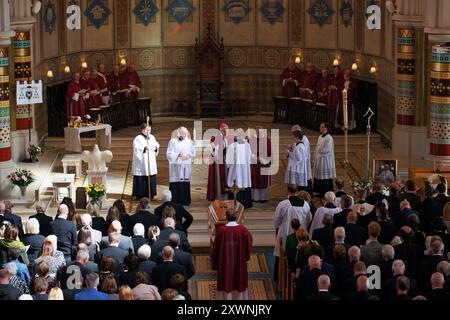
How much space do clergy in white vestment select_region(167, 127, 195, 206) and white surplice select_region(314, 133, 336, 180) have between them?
8.54ft

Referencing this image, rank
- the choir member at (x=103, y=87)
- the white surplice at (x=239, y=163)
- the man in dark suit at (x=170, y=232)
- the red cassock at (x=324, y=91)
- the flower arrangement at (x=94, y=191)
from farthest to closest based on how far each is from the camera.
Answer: the choir member at (x=103, y=87)
the red cassock at (x=324, y=91)
the white surplice at (x=239, y=163)
the flower arrangement at (x=94, y=191)
the man in dark suit at (x=170, y=232)

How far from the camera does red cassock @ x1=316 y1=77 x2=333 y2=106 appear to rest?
28.8 m

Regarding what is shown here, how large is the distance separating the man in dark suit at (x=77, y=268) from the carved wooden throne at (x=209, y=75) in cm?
→ 1703

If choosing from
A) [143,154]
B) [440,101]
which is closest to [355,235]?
[143,154]

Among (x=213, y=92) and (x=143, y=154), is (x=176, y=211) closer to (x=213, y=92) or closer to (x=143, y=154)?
(x=143, y=154)

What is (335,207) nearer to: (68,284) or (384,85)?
(68,284)

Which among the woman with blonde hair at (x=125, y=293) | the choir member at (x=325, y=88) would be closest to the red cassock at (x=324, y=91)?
the choir member at (x=325, y=88)

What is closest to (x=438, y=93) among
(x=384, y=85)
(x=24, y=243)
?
(x=384, y=85)

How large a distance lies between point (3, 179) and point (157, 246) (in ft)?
27.4

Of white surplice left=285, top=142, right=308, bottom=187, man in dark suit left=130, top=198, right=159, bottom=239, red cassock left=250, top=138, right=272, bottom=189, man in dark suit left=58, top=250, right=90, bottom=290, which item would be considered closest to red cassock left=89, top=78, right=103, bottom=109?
red cassock left=250, top=138, right=272, bottom=189

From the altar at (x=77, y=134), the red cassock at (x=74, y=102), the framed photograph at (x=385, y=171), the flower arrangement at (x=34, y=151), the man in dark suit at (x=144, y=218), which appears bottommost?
the man in dark suit at (x=144, y=218)

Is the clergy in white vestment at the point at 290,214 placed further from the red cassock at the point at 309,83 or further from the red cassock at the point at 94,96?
the red cassock at the point at 309,83

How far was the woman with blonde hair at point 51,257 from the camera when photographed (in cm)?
1491
